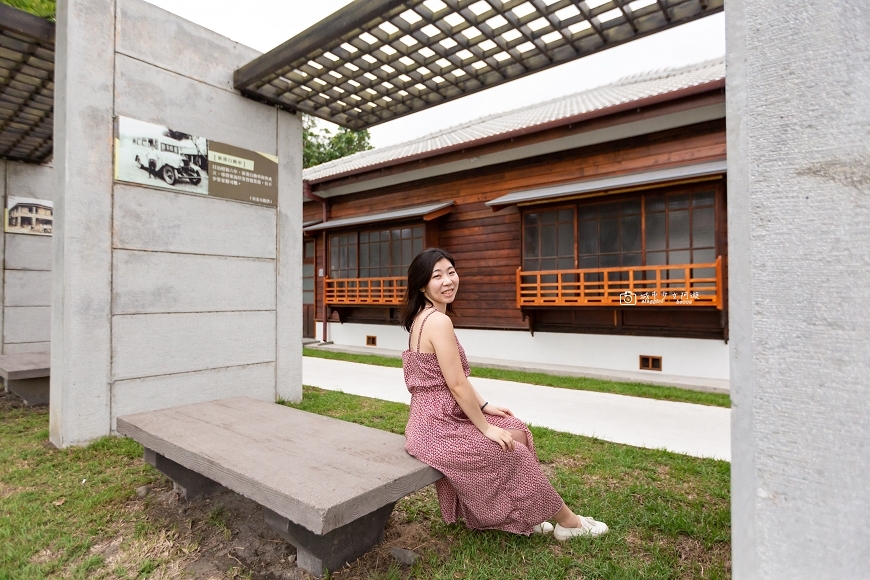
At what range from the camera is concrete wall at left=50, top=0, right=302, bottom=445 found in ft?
12.5

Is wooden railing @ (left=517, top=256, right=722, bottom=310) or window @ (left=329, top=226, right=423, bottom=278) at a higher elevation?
window @ (left=329, top=226, right=423, bottom=278)

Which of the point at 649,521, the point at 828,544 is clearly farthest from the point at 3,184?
the point at 828,544

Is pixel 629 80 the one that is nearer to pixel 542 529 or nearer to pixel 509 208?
pixel 509 208

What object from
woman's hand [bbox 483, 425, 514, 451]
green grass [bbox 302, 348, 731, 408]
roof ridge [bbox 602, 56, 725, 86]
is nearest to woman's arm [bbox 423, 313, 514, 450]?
woman's hand [bbox 483, 425, 514, 451]

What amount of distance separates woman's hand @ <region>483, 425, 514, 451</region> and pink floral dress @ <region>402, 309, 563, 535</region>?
0.06ft

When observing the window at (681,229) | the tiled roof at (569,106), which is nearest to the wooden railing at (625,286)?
the window at (681,229)

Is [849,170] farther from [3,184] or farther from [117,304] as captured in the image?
[3,184]

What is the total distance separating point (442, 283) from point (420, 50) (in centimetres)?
299

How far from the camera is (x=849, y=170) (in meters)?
1.13

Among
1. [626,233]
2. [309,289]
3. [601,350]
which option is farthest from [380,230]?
[601,350]

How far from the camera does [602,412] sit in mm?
→ 5391

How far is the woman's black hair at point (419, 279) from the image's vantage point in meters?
2.41

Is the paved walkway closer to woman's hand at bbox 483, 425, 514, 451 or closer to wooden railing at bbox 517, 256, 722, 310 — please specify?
wooden railing at bbox 517, 256, 722, 310

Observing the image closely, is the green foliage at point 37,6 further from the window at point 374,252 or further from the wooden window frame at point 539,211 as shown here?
the wooden window frame at point 539,211
